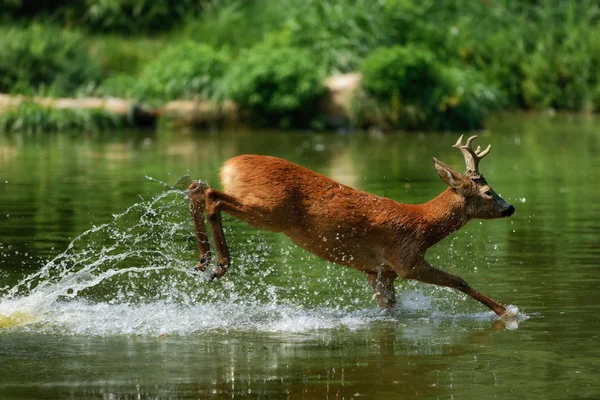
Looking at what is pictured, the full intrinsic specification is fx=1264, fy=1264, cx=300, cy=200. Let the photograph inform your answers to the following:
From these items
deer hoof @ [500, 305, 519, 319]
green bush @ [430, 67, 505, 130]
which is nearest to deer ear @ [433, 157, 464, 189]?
deer hoof @ [500, 305, 519, 319]

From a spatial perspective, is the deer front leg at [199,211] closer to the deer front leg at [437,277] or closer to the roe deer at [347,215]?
the roe deer at [347,215]

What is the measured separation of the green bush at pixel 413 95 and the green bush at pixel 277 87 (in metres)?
A: 1.02

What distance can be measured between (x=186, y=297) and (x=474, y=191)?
7.56ft

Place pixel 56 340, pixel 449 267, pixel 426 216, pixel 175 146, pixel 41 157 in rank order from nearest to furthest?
pixel 56 340, pixel 426 216, pixel 449 267, pixel 41 157, pixel 175 146

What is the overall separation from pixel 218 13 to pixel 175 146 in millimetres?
9394

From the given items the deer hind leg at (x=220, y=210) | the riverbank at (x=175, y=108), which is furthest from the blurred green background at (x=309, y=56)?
the deer hind leg at (x=220, y=210)

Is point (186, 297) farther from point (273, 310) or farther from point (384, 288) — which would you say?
point (384, 288)

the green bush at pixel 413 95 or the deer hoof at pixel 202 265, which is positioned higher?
the green bush at pixel 413 95

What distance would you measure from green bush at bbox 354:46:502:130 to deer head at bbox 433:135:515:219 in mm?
14403

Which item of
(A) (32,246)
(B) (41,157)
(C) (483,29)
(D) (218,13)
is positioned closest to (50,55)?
(D) (218,13)

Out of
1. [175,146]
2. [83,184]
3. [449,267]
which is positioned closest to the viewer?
[449,267]

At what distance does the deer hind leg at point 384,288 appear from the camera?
30.7 ft

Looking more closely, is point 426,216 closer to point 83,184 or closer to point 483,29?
point 83,184

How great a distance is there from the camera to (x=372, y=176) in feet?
55.5
